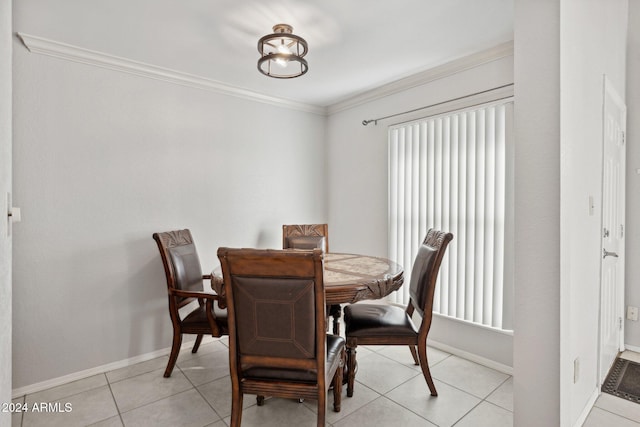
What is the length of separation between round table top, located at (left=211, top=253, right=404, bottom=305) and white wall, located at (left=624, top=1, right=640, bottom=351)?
2162 millimetres

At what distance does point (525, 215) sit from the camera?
5.27 ft

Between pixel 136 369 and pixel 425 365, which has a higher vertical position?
pixel 425 365

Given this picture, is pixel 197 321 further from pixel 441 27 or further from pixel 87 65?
pixel 441 27

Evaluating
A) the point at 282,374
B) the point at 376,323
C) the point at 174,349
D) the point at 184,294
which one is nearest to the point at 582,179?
the point at 376,323

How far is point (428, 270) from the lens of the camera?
2.23 meters

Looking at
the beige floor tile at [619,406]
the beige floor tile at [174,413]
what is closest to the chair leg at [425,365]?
the beige floor tile at [619,406]

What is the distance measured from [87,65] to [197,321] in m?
2.22

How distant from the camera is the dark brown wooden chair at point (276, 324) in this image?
1532 millimetres

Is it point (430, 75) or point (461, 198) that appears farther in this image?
point (430, 75)

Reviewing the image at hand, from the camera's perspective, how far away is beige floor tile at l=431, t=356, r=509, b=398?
2389 millimetres

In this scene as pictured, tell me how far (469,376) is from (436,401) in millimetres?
501

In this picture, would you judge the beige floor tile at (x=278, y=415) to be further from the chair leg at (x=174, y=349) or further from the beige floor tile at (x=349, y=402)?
the chair leg at (x=174, y=349)

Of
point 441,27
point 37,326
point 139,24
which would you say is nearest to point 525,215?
point 441,27

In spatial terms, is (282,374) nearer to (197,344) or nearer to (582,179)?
(197,344)
